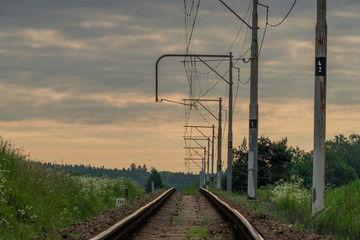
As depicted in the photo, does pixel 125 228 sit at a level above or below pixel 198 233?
above

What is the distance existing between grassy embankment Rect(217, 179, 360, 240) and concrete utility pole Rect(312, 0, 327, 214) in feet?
3.14

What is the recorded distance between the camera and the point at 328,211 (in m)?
15.0

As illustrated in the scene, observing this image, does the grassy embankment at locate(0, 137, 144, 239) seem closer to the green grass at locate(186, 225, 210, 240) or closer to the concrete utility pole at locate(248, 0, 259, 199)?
the green grass at locate(186, 225, 210, 240)

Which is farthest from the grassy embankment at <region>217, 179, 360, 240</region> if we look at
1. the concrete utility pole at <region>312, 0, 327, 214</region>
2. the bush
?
the concrete utility pole at <region>312, 0, 327, 214</region>

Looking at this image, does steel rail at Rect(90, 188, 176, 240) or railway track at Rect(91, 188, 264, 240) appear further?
railway track at Rect(91, 188, 264, 240)

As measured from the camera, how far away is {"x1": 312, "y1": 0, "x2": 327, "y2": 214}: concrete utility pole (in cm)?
1706

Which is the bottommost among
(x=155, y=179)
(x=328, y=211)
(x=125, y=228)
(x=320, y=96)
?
(x=125, y=228)

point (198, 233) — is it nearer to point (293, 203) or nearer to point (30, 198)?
point (30, 198)

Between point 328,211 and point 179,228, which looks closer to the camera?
point 179,228

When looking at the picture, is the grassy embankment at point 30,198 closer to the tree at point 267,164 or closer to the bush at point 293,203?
the bush at point 293,203

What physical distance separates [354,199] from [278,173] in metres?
59.0

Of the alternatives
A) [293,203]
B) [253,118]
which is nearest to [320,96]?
[293,203]

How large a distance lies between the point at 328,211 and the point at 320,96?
12.4 ft

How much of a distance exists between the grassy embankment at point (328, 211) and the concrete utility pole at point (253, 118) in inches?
253
